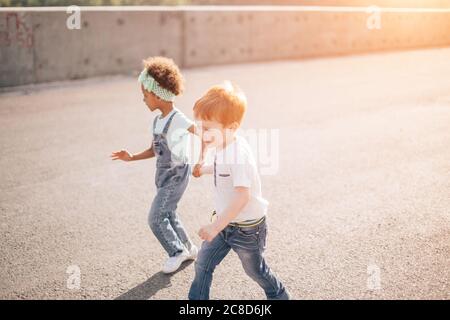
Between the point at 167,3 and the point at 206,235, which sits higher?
the point at 167,3

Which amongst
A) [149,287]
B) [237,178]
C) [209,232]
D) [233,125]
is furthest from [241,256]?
[149,287]

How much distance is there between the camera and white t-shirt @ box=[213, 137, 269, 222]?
9.14 ft

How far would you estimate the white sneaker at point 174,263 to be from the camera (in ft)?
12.3

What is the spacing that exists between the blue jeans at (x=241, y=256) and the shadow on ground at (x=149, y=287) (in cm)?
50

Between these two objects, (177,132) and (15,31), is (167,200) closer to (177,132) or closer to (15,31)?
(177,132)

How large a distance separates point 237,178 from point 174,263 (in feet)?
4.24

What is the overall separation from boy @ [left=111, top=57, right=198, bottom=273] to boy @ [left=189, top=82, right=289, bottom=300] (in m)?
0.48

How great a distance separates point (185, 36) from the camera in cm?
1274

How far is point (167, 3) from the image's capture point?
629 inches

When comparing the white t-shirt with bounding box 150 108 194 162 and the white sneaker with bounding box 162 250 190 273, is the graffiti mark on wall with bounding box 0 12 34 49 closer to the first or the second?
the white t-shirt with bounding box 150 108 194 162

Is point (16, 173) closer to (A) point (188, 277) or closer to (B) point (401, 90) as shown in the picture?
(A) point (188, 277)

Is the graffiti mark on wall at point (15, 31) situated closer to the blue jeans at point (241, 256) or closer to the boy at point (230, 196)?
the boy at point (230, 196)
